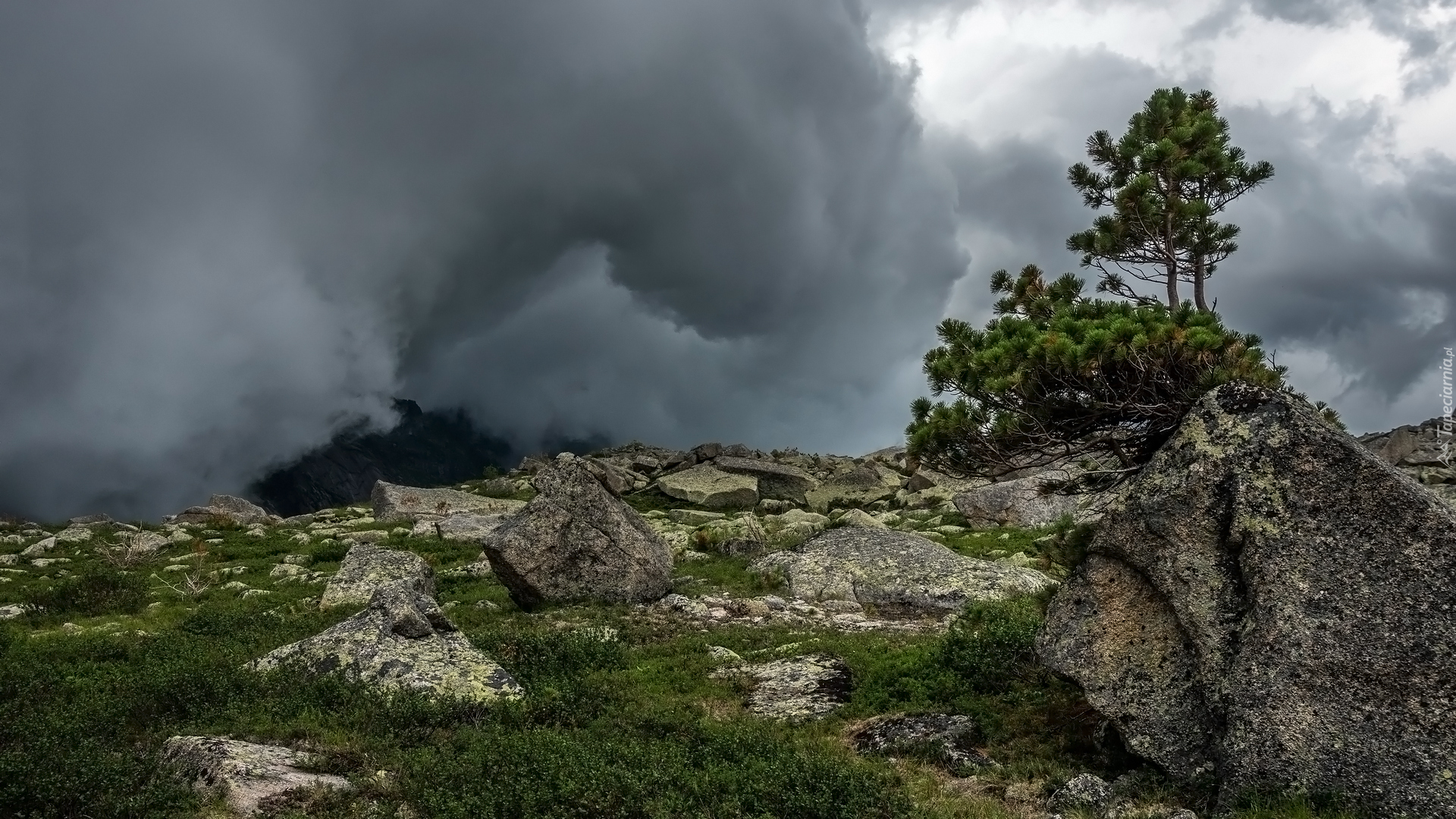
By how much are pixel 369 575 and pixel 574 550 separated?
644 cm

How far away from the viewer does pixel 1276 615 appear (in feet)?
34.7

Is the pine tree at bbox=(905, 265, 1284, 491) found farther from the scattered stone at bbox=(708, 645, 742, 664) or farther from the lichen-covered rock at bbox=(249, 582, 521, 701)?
the lichen-covered rock at bbox=(249, 582, 521, 701)

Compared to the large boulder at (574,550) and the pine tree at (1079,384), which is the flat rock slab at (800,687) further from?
the large boulder at (574,550)

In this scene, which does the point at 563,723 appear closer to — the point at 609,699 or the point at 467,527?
the point at 609,699

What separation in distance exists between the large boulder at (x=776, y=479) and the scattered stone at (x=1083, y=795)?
48.9 m

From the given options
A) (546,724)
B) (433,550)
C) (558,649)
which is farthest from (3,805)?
(433,550)

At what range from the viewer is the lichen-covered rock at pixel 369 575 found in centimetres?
2566

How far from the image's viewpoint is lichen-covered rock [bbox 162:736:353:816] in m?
10.6

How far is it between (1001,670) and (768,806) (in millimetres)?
6887

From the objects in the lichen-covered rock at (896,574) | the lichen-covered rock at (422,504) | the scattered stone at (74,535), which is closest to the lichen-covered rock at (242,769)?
the lichen-covered rock at (896,574)

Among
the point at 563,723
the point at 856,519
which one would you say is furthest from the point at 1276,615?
the point at 856,519

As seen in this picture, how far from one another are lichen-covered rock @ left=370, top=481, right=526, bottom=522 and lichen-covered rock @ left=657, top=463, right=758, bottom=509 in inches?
460

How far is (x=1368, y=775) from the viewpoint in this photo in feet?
32.1

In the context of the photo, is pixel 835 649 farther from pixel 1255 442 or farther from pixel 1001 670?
pixel 1255 442
